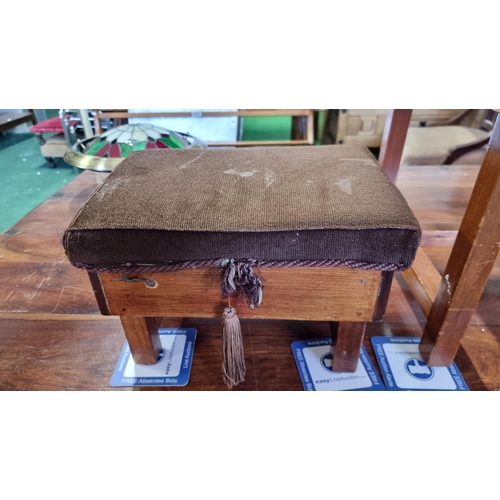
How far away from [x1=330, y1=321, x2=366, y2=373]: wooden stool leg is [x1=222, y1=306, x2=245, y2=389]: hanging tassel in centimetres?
17

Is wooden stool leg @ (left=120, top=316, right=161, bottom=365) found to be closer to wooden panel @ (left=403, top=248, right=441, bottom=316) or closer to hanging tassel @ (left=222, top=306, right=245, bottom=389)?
hanging tassel @ (left=222, top=306, right=245, bottom=389)

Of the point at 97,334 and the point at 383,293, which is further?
the point at 97,334

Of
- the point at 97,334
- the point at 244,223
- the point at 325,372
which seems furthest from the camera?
the point at 97,334

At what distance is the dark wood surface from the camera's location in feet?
2.35

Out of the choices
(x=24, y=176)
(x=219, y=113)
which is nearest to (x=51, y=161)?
(x=24, y=176)

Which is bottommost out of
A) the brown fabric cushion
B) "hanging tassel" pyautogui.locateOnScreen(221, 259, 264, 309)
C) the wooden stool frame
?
the wooden stool frame

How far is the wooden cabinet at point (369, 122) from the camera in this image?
2209 millimetres

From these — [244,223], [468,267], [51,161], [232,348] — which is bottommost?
[51,161]

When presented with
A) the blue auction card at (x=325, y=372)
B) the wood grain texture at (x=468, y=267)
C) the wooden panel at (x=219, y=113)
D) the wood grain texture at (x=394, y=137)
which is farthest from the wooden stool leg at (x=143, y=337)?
the wooden panel at (x=219, y=113)

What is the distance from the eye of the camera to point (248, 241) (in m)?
0.51

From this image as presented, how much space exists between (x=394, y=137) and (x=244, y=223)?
2.41 feet

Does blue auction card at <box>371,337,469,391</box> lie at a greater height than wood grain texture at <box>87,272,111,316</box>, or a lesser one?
lesser

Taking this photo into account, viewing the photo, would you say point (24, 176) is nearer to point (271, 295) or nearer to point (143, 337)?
point (143, 337)


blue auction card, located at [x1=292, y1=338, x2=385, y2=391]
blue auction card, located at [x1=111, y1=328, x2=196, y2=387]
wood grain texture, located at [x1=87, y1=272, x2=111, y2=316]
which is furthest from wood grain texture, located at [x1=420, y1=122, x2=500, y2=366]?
wood grain texture, located at [x1=87, y1=272, x2=111, y2=316]
